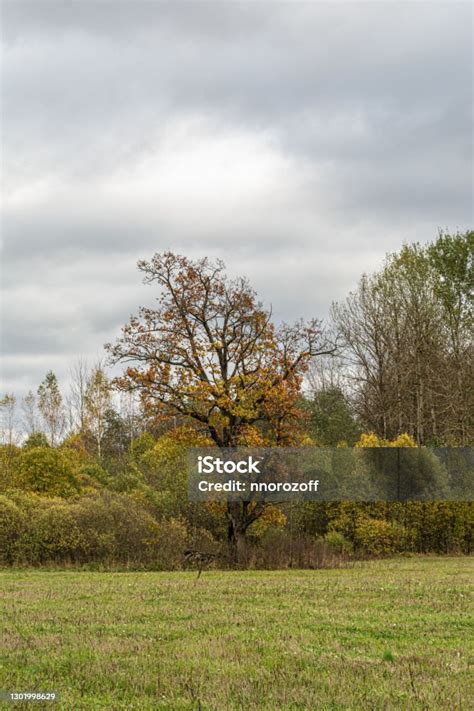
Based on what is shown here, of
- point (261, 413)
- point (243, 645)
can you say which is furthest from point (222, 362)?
point (243, 645)

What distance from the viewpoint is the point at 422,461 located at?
36625 millimetres

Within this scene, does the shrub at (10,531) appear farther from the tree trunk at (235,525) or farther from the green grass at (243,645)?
the green grass at (243,645)

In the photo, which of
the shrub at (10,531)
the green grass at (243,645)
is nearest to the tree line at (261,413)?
the shrub at (10,531)

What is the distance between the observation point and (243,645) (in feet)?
34.6

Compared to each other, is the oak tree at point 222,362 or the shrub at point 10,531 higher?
the oak tree at point 222,362

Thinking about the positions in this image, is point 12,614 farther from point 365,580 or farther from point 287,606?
point 365,580

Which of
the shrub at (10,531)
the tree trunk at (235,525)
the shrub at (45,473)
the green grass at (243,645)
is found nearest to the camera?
the green grass at (243,645)

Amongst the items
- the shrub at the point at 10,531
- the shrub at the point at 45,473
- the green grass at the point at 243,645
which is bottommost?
the green grass at the point at 243,645

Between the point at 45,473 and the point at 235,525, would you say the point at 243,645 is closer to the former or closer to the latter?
the point at 235,525

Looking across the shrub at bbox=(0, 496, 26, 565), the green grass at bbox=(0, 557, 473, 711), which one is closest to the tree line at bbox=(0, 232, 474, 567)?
the shrub at bbox=(0, 496, 26, 565)

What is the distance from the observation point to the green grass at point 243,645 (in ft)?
26.8

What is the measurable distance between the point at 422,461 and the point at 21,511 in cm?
1728

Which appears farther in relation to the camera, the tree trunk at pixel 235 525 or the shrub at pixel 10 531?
the tree trunk at pixel 235 525

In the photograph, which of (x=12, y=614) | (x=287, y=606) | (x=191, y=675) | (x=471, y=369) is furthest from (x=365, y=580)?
(x=471, y=369)
